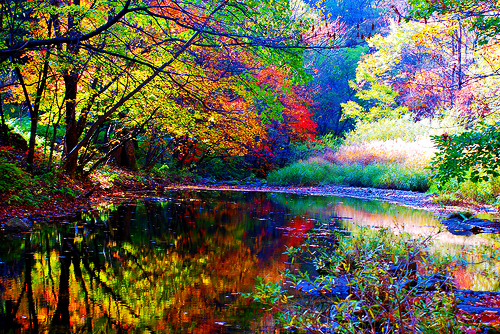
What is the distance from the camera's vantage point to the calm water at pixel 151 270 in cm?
379

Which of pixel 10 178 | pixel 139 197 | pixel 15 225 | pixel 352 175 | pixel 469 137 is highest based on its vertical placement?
→ pixel 469 137

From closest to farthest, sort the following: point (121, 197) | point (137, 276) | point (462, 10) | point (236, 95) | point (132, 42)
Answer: point (137, 276), point (462, 10), point (132, 42), point (121, 197), point (236, 95)

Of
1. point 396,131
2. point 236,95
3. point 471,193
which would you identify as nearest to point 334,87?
point 396,131

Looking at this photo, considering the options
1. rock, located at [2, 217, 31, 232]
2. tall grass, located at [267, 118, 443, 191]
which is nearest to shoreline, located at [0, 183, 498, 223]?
rock, located at [2, 217, 31, 232]

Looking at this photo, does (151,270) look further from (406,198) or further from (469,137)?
(406,198)

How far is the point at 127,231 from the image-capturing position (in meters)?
7.99

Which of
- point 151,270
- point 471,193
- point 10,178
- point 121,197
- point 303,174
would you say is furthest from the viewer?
point 303,174

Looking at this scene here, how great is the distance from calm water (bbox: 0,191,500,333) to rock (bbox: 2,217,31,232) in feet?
0.99

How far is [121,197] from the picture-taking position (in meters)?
14.1

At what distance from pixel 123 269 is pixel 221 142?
14523 millimetres

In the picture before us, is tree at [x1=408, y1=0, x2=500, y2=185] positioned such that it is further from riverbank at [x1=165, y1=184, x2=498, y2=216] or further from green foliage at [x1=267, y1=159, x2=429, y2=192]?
green foliage at [x1=267, y1=159, x2=429, y2=192]

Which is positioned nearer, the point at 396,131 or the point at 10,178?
the point at 10,178

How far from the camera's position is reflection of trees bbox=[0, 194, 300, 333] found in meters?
3.79

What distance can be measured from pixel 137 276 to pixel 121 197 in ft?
31.0
